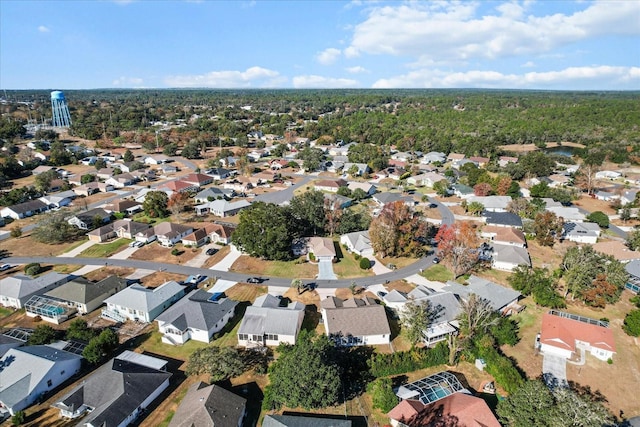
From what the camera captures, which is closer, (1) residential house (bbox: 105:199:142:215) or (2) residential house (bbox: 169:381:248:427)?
(2) residential house (bbox: 169:381:248:427)

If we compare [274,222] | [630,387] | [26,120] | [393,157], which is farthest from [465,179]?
[26,120]

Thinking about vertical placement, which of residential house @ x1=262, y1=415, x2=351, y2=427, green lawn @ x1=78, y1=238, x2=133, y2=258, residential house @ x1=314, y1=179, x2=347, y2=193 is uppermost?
residential house @ x1=314, y1=179, x2=347, y2=193

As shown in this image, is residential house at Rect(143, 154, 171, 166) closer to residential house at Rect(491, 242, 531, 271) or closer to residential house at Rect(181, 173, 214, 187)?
residential house at Rect(181, 173, 214, 187)

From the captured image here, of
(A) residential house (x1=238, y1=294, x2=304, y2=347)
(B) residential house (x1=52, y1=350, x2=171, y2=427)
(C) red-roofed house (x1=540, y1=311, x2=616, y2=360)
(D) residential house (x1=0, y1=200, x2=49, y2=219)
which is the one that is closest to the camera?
(B) residential house (x1=52, y1=350, x2=171, y2=427)

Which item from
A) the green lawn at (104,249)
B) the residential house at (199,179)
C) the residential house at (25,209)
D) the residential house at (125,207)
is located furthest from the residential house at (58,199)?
the green lawn at (104,249)

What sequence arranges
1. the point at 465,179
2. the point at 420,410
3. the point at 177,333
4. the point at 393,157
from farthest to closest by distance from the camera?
the point at 393,157 < the point at 465,179 < the point at 177,333 < the point at 420,410

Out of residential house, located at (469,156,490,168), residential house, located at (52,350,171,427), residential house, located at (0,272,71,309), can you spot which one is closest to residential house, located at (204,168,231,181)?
residential house, located at (0,272,71,309)

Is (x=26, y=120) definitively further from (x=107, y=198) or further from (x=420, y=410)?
Answer: (x=420, y=410)

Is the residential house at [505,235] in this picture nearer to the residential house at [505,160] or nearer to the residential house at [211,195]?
the residential house at [505,160]
